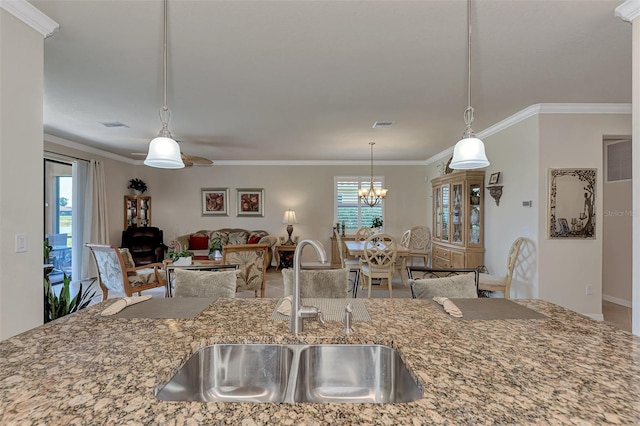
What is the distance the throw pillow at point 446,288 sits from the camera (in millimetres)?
1909

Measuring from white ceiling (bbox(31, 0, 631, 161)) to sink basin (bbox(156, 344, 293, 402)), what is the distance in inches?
73.7

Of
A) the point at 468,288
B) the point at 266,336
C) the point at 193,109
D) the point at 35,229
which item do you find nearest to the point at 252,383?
the point at 266,336

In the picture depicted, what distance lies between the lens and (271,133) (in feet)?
15.8

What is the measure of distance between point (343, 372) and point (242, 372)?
0.38 metres

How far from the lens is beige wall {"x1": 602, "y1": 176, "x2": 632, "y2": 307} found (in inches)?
170

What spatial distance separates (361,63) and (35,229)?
2.56 m

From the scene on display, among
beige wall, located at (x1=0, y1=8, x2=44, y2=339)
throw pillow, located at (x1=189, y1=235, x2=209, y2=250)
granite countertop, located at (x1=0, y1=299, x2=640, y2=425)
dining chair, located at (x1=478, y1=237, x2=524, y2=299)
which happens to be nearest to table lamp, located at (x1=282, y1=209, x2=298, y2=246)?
throw pillow, located at (x1=189, y1=235, x2=209, y2=250)

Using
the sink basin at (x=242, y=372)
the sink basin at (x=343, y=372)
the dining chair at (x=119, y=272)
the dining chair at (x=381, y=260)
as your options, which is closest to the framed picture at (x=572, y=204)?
the dining chair at (x=381, y=260)

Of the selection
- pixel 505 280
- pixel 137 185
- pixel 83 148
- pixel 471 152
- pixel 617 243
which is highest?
pixel 83 148

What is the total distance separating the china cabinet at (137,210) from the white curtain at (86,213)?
0.81m

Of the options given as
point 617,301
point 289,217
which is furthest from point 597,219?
point 289,217

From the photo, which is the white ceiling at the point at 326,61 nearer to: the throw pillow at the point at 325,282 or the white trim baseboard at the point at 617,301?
the throw pillow at the point at 325,282

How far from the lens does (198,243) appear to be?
693 cm

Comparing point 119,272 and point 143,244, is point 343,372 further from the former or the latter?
point 143,244
